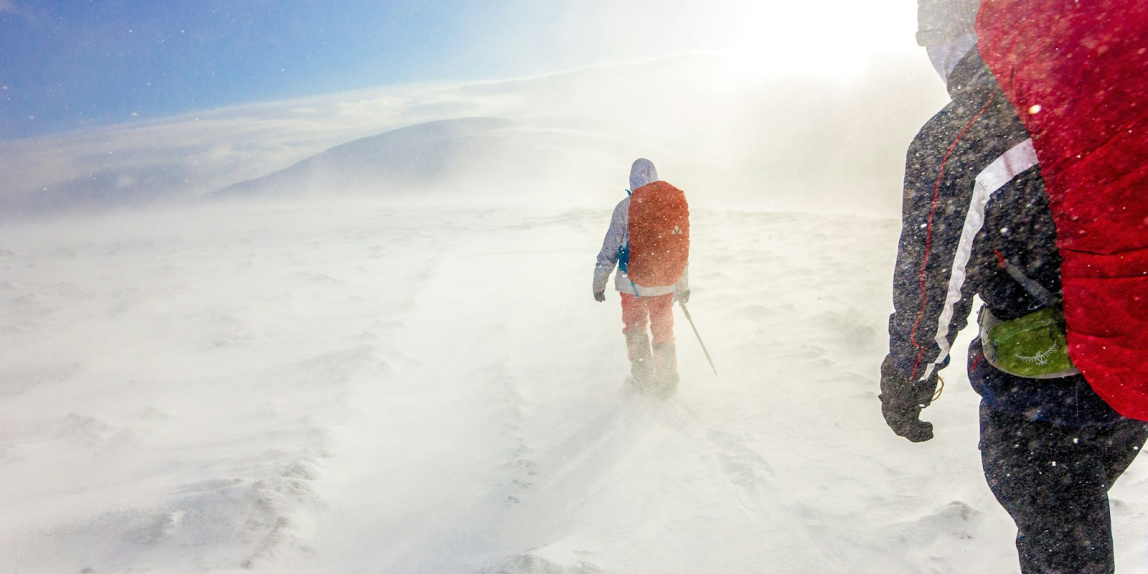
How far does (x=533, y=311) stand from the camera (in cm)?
684

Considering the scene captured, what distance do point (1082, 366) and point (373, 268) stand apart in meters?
9.67

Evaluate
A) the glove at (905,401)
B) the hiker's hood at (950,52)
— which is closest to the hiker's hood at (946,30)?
the hiker's hood at (950,52)

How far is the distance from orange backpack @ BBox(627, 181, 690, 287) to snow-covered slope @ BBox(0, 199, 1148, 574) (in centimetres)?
98

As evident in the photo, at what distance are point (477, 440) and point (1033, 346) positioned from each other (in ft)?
10.1

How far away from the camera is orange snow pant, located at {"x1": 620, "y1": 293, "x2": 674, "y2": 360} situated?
400 centimetres

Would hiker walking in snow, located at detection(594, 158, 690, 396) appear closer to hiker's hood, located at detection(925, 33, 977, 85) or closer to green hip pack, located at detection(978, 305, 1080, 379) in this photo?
hiker's hood, located at detection(925, 33, 977, 85)

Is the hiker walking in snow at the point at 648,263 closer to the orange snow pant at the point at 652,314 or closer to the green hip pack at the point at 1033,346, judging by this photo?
the orange snow pant at the point at 652,314

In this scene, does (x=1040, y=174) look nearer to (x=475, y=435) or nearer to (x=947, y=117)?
(x=947, y=117)

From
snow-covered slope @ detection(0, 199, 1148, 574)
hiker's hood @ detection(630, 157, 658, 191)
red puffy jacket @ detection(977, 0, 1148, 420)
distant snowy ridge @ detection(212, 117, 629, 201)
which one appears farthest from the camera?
distant snowy ridge @ detection(212, 117, 629, 201)

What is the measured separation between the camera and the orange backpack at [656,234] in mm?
3715

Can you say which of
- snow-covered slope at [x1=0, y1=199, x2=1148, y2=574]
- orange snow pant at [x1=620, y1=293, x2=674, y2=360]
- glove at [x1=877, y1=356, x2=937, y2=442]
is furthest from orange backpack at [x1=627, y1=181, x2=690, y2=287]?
glove at [x1=877, y1=356, x2=937, y2=442]

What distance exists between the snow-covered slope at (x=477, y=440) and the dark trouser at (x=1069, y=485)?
3.51 ft

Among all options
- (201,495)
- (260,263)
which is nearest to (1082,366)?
(201,495)

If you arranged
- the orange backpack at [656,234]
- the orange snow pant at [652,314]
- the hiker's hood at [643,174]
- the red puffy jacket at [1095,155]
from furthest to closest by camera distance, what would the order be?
1. the orange snow pant at [652,314]
2. the hiker's hood at [643,174]
3. the orange backpack at [656,234]
4. the red puffy jacket at [1095,155]
